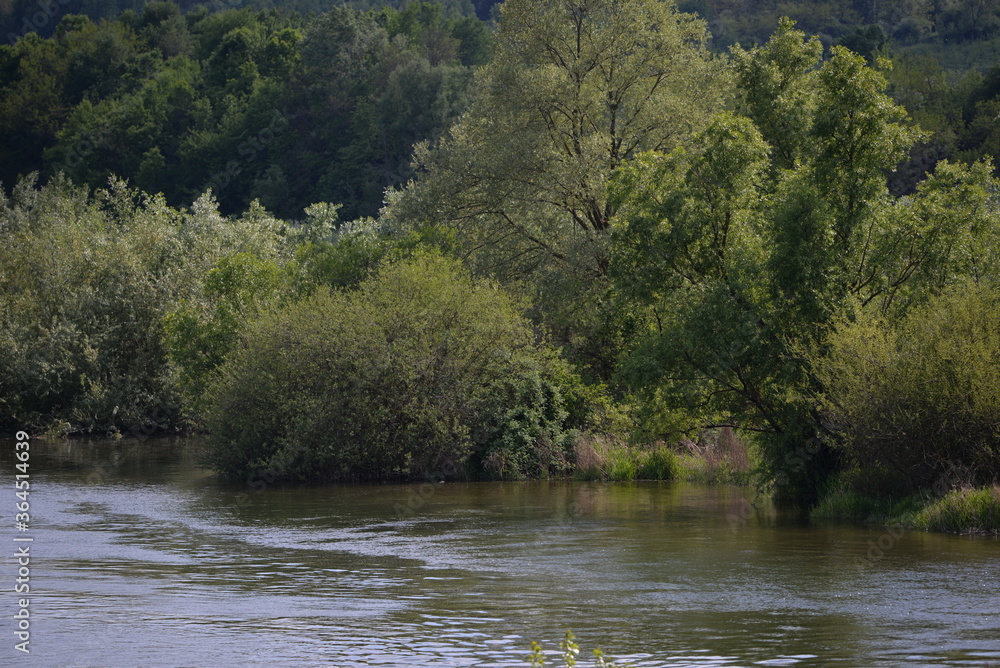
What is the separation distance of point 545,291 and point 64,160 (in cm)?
6943

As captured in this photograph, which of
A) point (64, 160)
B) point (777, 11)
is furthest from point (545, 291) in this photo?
point (777, 11)

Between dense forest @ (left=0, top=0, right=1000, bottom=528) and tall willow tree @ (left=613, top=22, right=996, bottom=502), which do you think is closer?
dense forest @ (left=0, top=0, right=1000, bottom=528)

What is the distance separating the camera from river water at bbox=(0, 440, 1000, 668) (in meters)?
15.1

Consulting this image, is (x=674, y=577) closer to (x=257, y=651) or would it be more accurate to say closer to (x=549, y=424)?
(x=257, y=651)

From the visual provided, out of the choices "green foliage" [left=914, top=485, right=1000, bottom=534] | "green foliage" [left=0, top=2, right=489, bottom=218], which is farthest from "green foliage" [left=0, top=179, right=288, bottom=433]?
"green foliage" [left=0, top=2, right=489, bottom=218]

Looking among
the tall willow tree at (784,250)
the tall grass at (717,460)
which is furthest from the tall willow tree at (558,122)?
the tall willow tree at (784,250)

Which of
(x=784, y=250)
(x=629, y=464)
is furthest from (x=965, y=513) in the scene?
(x=629, y=464)

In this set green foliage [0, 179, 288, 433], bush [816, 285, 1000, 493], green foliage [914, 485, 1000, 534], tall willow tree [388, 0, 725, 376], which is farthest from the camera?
green foliage [0, 179, 288, 433]

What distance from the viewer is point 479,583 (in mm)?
19234

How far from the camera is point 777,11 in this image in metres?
109

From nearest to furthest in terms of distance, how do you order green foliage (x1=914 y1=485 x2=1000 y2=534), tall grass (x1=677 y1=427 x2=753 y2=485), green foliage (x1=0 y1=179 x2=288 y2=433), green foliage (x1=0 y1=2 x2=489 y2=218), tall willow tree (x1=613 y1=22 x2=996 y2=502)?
1. green foliage (x1=914 y1=485 x2=1000 y2=534)
2. tall willow tree (x1=613 y1=22 x2=996 y2=502)
3. tall grass (x1=677 y1=427 x2=753 y2=485)
4. green foliage (x1=0 y1=179 x2=288 y2=433)
5. green foliage (x1=0 y1=2 x2=489 y2=218)

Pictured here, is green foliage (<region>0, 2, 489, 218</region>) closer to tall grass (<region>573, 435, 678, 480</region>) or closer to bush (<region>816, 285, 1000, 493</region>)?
tall grass (<region>573, 435, 678, 480</region>)

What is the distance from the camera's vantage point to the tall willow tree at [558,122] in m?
38.7

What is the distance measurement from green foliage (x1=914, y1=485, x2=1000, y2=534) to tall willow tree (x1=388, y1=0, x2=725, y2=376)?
647 inches
